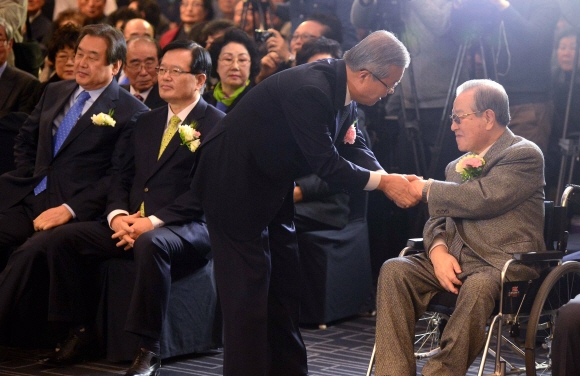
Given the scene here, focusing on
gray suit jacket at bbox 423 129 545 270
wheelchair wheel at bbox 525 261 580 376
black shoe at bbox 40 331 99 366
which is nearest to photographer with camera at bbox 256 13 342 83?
black shoe at bbox 40 331 99 366

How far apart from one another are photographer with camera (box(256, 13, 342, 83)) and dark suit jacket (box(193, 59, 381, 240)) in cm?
235

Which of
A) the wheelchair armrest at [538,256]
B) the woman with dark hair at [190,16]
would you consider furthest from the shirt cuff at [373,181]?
the woman with dark hair at [190,16]

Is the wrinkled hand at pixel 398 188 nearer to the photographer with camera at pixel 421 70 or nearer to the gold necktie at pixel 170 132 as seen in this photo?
the gold necktie at pixel 170 132

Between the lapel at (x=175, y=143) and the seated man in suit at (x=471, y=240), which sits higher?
the lapel at (x=175, y=143)

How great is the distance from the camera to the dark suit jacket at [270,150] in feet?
11.2

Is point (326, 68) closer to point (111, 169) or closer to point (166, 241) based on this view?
point (166, 241)

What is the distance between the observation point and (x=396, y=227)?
602cm

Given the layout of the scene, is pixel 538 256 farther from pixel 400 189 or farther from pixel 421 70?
pixel 421 70

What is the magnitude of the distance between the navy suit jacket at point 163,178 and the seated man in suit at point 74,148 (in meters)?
0.13

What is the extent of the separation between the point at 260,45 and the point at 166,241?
2284 millimetres

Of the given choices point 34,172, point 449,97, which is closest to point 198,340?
point 34,172

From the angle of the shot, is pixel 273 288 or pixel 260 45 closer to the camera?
pixel 273 288

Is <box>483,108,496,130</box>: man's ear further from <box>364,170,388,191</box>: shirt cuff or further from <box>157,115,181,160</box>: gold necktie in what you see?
<box>157,115,181,160</box>: gold necktie

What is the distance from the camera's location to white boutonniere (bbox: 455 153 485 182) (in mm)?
3621
